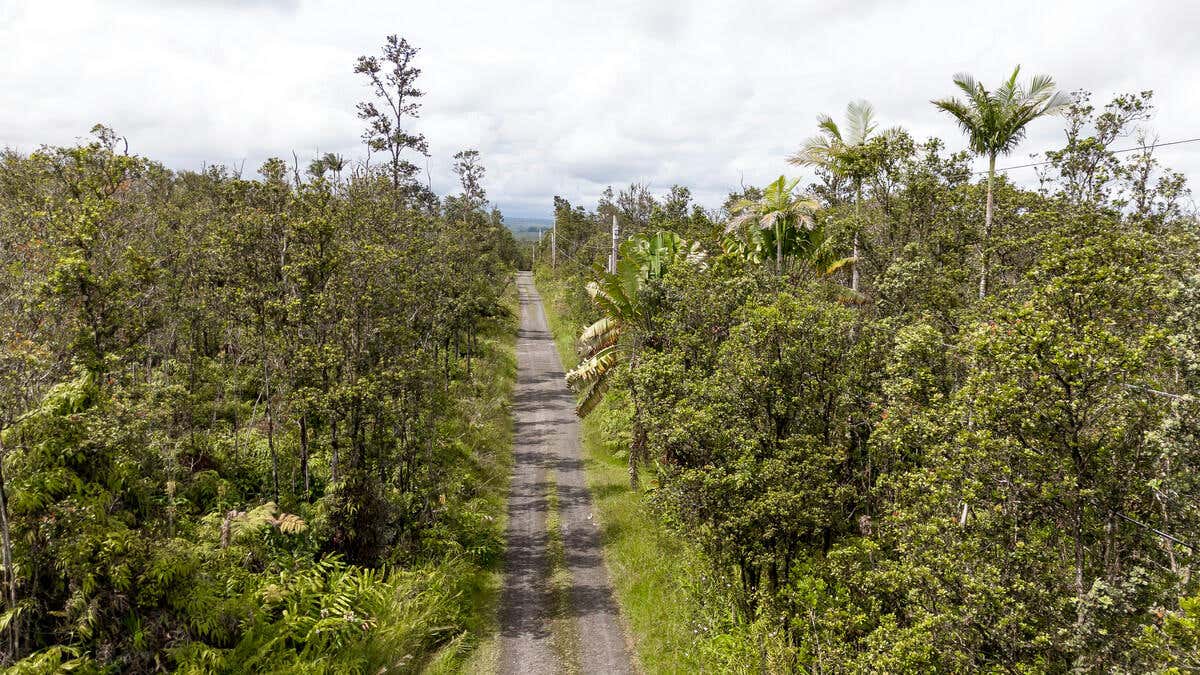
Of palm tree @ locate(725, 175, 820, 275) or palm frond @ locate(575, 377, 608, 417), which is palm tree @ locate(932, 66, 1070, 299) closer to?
palm tree @ locate(725, 175, 820, 275)

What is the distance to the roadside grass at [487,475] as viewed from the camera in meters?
12.9

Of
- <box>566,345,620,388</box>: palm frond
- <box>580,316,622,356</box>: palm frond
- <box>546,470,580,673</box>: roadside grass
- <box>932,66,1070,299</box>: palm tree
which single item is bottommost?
<box>546,470,580,673</box>: roadside grass

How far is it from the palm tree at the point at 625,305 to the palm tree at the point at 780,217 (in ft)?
6.18

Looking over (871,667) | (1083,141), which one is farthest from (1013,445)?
(1083,141)

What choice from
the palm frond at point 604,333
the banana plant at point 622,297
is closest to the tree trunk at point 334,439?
the banana plant at point 622,297

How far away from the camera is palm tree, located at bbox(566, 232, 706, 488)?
59.7 ft

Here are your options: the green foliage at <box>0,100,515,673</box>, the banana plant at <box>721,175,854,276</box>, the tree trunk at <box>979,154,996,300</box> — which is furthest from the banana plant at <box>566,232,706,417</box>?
the tree trunk at <box>979,154,996,300</box>

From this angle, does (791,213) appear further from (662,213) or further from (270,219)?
(662,213)

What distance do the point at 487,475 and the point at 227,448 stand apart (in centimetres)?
817

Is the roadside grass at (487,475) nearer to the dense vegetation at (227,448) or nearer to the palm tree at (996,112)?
the dense vegetation at (227,448)

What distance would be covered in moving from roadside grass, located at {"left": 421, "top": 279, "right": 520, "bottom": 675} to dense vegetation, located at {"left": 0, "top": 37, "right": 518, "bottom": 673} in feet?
0.59

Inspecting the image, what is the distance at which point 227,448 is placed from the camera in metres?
17.6

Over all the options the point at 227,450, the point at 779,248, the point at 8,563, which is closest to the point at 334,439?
the point at 8,563

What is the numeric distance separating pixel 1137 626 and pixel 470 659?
11.2 m
